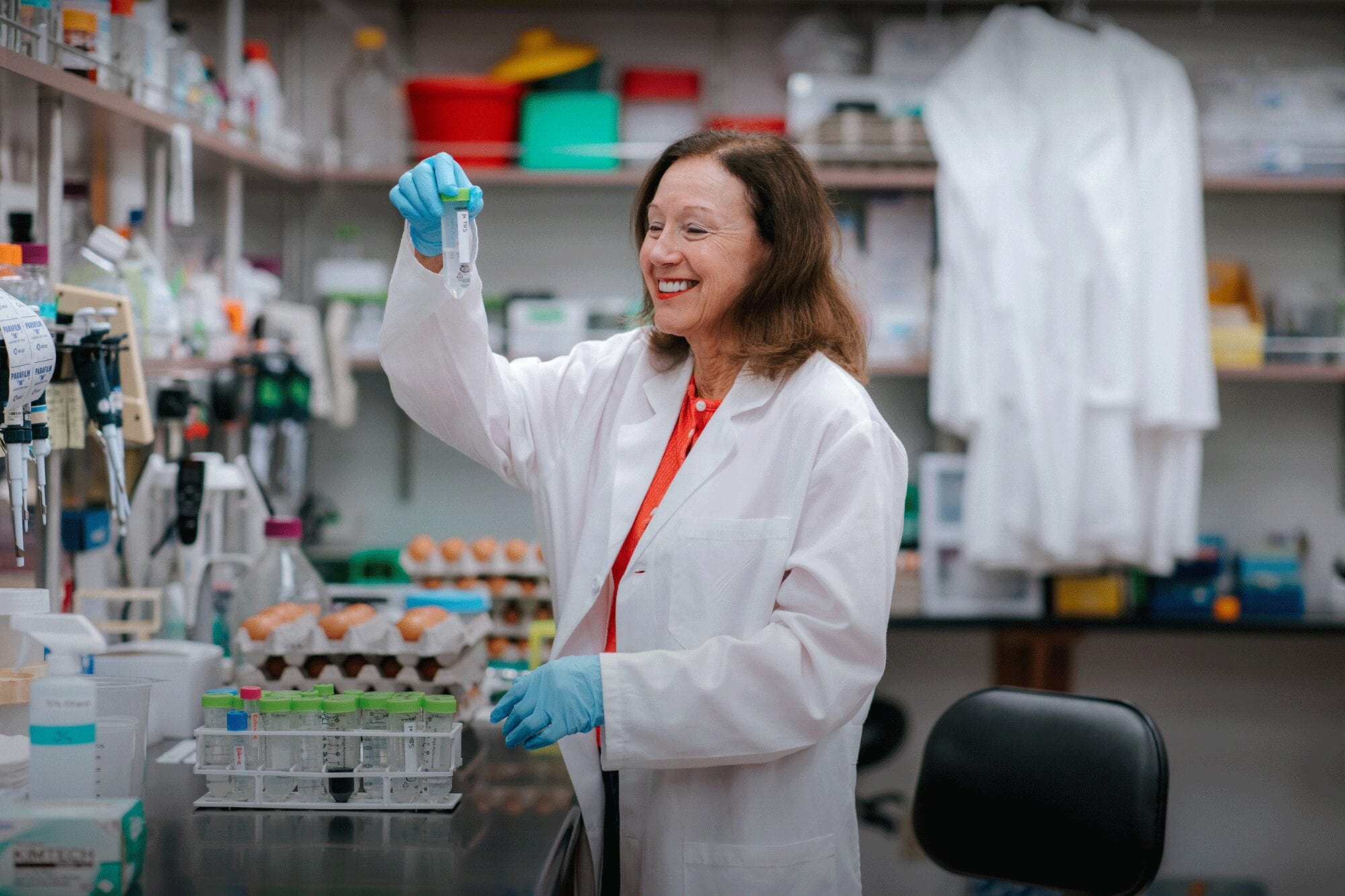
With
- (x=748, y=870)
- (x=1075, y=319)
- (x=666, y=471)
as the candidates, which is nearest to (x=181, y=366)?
(x=666, y=471)

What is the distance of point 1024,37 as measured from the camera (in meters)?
3.43

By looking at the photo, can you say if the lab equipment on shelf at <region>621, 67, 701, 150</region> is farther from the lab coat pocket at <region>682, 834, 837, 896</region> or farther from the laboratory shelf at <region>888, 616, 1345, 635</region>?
the lab coat pocket at <region>682, 834, 837, 896</region>

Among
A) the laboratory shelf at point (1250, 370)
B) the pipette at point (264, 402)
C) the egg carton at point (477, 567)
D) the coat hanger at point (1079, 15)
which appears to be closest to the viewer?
the egg carton at point (477, 567)

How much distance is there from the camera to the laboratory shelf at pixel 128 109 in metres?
1.76

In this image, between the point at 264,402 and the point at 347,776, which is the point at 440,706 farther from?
the point at 264,402

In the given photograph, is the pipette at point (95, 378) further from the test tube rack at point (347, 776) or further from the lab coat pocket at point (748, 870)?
the lab coat pocket at point (748, 870)

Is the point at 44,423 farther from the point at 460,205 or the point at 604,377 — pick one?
the point at 604,377

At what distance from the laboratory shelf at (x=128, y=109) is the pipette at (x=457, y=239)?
0.69 metres

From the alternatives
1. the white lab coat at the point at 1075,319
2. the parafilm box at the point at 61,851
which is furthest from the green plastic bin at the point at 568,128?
the parafilm box at the point at 61,851

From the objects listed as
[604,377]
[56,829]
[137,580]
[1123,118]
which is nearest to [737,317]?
[604,377]

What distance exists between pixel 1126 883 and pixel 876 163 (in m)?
2.20

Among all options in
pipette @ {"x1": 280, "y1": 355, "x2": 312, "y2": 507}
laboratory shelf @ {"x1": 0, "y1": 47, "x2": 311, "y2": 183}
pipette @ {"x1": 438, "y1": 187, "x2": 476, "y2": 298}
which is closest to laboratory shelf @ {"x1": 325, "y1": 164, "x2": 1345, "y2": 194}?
laboratory shelf @ {"x1": 0, "y1": 47, "x2": 311, "y2": 183}

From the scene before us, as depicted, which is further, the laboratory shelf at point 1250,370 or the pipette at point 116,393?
the laboratory shelf at point 1250,370

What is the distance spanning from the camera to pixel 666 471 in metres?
1.74
